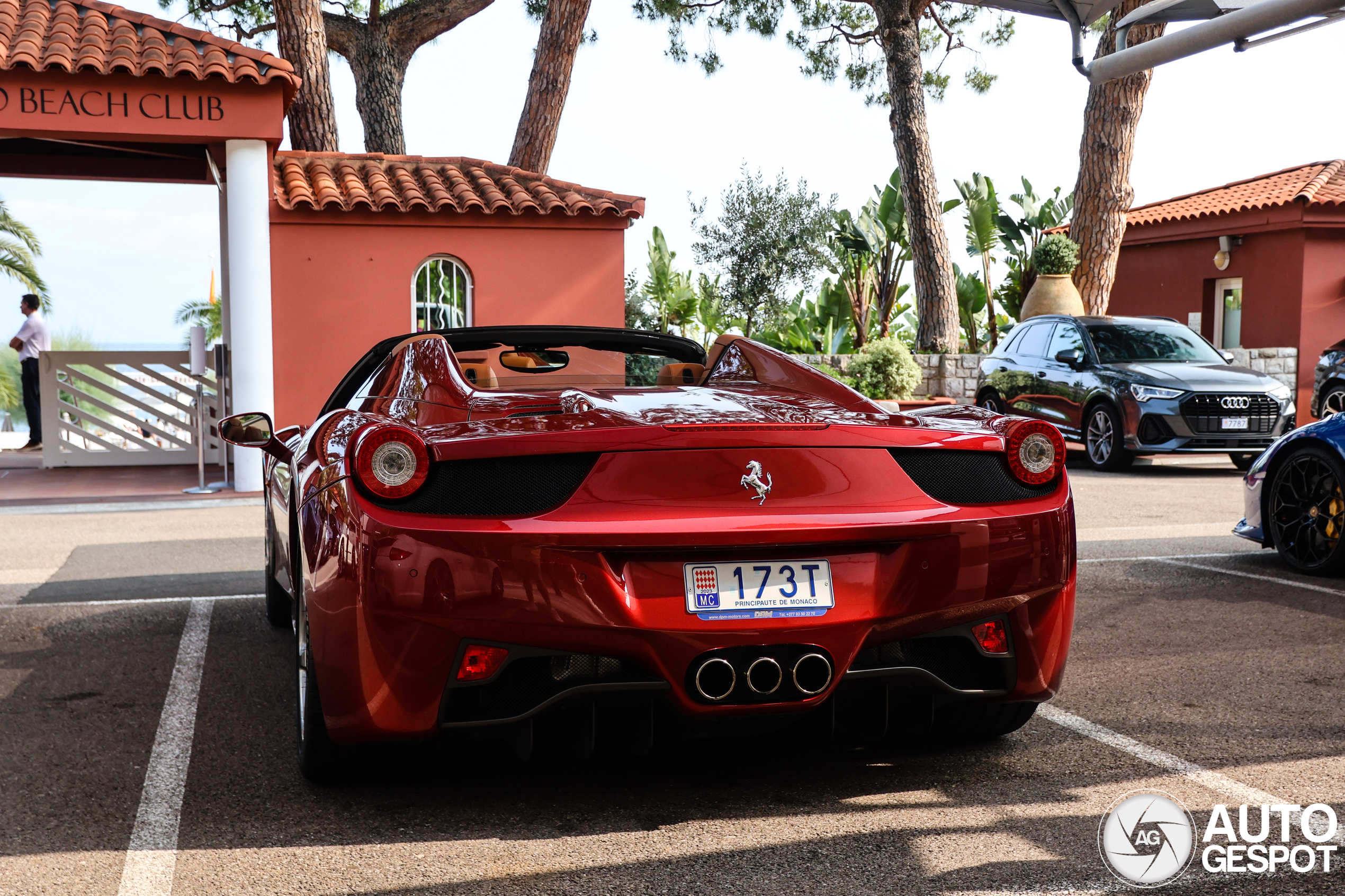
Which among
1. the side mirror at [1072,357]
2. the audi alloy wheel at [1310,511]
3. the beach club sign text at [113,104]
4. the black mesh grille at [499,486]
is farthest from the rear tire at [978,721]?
the side mirror at [1072,357]

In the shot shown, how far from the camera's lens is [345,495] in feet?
9.93

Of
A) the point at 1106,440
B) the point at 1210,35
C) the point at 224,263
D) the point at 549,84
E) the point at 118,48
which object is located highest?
the point at 549,84

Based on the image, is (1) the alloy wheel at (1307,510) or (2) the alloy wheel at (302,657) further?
(1) the alloy wheel at (1307,510)

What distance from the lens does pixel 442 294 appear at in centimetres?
1530

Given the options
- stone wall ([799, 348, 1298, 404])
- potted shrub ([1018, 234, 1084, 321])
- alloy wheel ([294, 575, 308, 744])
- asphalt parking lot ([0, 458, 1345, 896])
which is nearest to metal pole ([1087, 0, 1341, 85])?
asphalt parking lot ([0, 458, 1345, 896])

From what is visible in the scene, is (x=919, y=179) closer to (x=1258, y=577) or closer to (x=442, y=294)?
(x=442, y=294)

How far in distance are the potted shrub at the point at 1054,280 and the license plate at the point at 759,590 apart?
18.9 m

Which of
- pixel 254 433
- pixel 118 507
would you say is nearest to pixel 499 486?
pixel 254 433

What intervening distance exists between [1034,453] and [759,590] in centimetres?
91

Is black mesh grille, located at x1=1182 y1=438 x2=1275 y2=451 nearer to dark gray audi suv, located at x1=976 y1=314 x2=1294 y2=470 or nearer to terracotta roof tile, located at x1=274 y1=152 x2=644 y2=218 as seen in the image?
dark gray audi suv, located at x1=976 y1=314 x2=1294 y2=470

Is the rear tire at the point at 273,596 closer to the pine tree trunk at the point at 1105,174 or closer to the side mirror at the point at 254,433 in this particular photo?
the side mirror at the point at 254,433

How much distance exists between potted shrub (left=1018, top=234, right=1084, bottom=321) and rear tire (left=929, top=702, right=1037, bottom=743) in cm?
1814

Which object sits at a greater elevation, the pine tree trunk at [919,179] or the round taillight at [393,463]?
the pine tree trunk at [919,179]

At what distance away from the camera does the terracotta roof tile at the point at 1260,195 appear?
867 inches
